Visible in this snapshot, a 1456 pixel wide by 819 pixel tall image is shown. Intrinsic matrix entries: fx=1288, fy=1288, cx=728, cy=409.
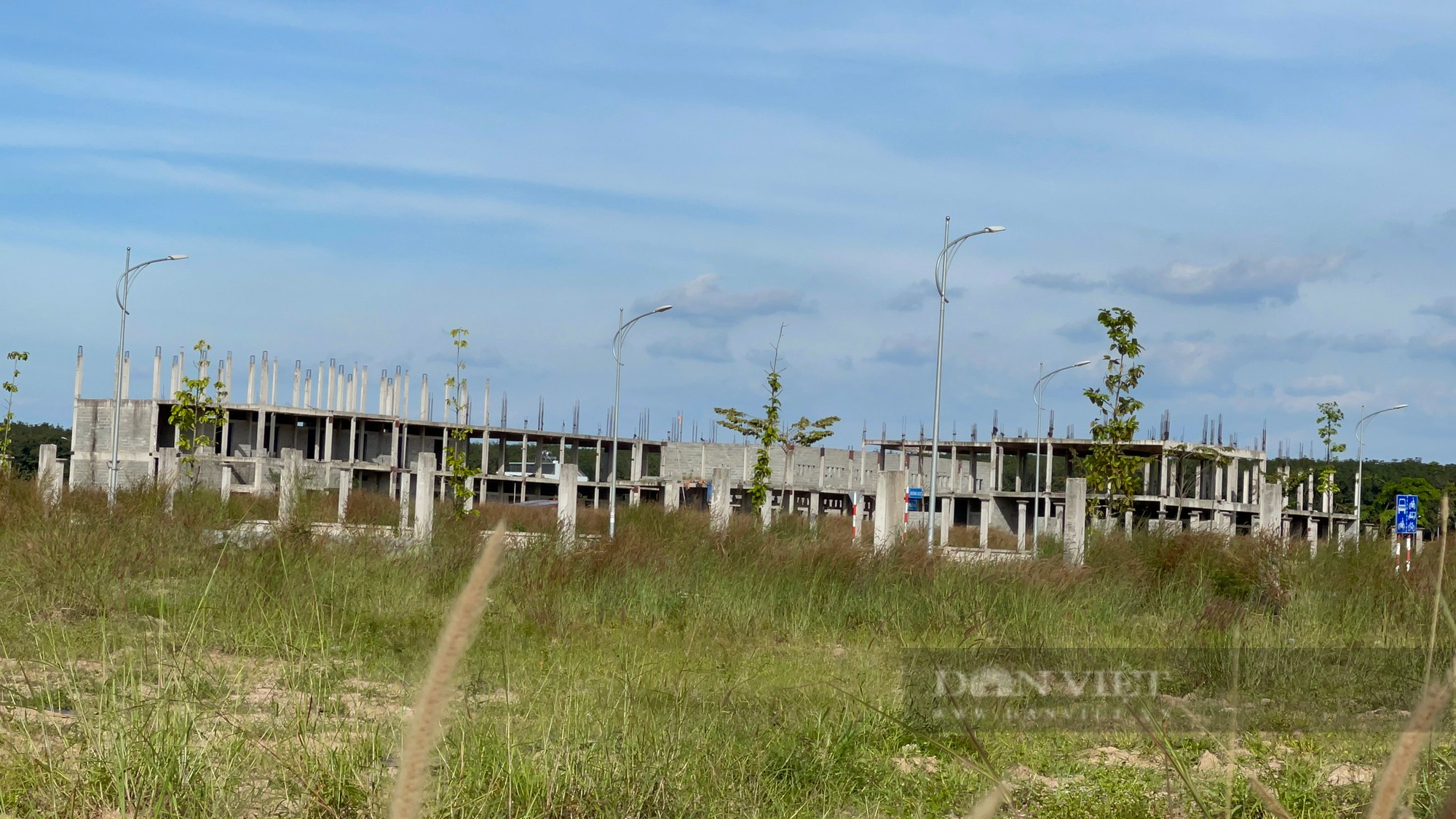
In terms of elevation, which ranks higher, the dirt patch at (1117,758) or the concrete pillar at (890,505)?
the concrete pillar at (890,505)

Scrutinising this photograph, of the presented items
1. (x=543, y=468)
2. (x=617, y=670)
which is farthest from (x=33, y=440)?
(x=617, y=670)

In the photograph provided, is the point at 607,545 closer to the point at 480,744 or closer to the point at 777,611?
the point at 777,611

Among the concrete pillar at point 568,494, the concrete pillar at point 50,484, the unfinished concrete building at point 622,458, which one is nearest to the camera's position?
the concrete pillar at point 50,484

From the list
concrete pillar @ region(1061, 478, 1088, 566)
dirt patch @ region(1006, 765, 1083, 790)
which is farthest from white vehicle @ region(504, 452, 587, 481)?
dirt patch @ region(1006, 765, 1083, 790)

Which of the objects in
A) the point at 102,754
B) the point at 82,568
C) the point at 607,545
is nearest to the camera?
the point at 102,754

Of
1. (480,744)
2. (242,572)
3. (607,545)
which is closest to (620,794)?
(480,744)

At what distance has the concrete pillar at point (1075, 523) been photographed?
18.4 m

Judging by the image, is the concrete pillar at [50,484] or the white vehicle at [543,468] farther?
the white vehicle at [543,468]

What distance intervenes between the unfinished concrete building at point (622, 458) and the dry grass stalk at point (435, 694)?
137 feet

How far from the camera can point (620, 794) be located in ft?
17.0

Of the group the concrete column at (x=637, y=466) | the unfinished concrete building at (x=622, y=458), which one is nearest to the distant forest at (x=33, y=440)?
the unfinished concrete building at (x=622, y=458)

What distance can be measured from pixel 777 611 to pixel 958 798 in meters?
5.87

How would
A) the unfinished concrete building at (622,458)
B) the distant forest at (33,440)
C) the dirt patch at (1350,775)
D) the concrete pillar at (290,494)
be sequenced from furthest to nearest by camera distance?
the distant forest at (33,440)
the unfinished concrete building at (622,458)
the concrete pillar at (290,494)
the dirt patch at (1350,775)

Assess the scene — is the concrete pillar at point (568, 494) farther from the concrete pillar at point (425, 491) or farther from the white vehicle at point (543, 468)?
the white vehicle at point (543, 468)
